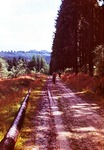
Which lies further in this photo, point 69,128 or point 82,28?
point 82,28

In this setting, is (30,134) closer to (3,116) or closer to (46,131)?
(46,131)

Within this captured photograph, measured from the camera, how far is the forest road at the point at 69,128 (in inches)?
377

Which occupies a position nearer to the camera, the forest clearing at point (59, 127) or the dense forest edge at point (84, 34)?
the forest clearing at point (59, 127)

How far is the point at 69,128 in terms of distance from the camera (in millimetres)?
12000

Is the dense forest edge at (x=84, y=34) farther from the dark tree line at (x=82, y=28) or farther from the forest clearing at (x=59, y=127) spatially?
the forest clearing at (x=59, y=127)

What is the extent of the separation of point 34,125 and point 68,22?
3764 centimetres

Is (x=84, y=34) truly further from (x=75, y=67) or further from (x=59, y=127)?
(x=59, y=127)

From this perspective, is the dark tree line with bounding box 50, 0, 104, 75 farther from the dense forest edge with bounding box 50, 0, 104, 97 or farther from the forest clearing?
the forest clearing

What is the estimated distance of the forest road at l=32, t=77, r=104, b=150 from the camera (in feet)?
31.4

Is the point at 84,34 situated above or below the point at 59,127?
above

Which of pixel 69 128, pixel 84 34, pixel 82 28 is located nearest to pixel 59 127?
pixel 69 128

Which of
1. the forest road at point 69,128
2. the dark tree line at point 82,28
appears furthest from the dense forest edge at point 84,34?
the forest road at point 69,128

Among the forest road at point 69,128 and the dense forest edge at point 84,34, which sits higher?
the dense forest edge at point 84,34

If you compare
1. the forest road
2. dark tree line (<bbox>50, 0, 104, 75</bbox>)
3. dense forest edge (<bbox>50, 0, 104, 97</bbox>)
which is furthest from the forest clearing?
dark tree line (<bbox>50, 0, 104, 75</bbox>)
